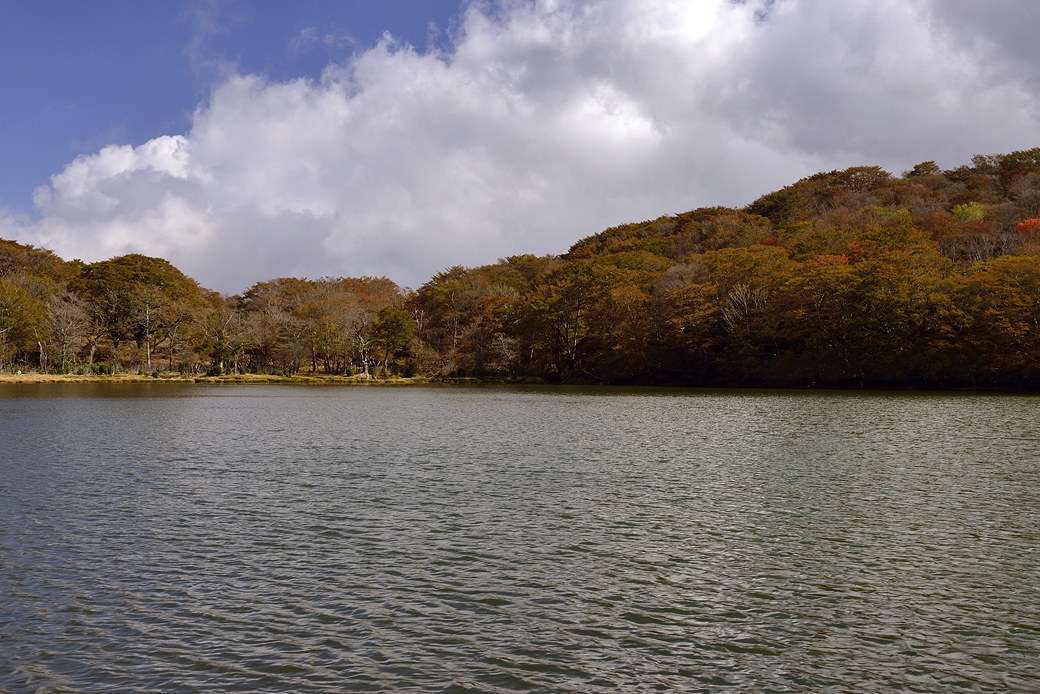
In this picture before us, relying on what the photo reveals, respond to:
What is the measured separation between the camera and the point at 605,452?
19.7 metres

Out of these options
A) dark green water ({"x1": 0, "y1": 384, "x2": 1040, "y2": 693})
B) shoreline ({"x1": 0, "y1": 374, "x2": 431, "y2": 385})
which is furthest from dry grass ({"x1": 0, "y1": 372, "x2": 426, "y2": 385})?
dark green water ({"x1": 0, "y1": 384, "x2": 1040, "y2": 693})

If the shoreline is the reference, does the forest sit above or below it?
above

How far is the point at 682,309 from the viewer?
65.8 m

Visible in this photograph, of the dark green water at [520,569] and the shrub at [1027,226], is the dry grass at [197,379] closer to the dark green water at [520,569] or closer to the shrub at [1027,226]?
the dark green water at [520,569]

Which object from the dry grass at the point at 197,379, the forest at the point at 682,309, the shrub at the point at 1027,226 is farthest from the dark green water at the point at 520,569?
the shrub at the point at 1027,226

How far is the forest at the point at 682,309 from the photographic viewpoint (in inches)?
2066

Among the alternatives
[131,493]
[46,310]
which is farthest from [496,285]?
[131,493]

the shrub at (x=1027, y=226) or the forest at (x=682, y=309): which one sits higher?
the shrub at (x=1027, y=226)

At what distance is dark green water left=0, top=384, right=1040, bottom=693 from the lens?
241 inches

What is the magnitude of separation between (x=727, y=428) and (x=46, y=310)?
70.7 metres

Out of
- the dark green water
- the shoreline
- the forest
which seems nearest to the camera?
the dark green water

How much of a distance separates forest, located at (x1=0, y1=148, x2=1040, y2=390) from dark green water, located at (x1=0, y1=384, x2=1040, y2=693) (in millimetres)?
36569

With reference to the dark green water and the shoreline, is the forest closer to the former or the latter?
the shoreline

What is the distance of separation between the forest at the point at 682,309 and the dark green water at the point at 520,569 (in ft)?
120
